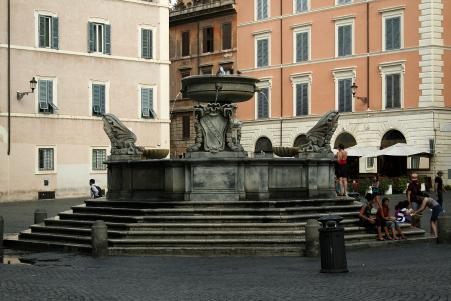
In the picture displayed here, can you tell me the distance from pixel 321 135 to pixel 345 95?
31302 millimetres

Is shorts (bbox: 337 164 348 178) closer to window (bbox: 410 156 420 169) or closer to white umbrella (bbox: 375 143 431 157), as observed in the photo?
white umbrella (bbox: 375 143 431 157)

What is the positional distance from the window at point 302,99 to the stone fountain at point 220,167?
33.1 metres

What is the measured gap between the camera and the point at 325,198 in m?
21.8

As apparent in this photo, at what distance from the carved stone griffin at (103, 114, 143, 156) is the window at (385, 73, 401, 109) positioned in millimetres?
29634

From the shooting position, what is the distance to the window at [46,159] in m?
42.9

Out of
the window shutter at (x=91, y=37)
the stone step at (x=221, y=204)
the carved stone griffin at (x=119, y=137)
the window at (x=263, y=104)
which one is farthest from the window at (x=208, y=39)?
the stone step at (x=221, y=204)

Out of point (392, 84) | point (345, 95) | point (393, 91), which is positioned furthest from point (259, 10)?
point (393, 91)

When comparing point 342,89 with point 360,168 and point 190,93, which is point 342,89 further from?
point 190,93

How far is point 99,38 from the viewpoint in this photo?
45.8 meters

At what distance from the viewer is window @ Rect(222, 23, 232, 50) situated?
6153 cm

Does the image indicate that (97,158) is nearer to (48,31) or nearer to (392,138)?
(48,31)

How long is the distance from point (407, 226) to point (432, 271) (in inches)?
269

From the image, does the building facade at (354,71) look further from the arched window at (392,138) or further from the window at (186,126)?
the window at (186,126)

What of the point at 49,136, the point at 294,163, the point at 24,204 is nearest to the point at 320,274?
the point at 294,163
